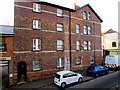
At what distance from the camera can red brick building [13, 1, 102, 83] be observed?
13301mm

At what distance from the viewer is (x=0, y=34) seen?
38.6 ft

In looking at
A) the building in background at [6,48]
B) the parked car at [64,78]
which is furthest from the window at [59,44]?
the building in background at [6,48]

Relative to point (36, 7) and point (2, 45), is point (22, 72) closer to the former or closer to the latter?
point (2, 45)

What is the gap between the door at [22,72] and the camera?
13.0 metres

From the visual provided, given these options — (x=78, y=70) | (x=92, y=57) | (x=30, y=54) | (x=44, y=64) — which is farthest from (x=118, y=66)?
(x=30, y=54)

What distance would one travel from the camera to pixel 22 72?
13.2 m

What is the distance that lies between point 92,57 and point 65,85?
11.5 metres

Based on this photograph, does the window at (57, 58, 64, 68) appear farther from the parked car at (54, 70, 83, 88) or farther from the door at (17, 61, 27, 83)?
the door at (17, 61, 27, 83)

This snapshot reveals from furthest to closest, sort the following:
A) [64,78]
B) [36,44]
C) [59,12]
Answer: [59,12] → [36,44] → [64,78]

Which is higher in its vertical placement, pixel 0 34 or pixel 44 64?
pixel 0 34

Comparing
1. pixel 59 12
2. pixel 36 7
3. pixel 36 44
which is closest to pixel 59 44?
pixel 36 44

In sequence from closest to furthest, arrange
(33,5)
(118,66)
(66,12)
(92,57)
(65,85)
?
(65,85) < (33,5) < (66,12) < (118,66) < (92,57)

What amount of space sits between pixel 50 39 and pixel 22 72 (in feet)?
19.9

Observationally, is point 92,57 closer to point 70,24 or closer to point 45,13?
point 70,24
